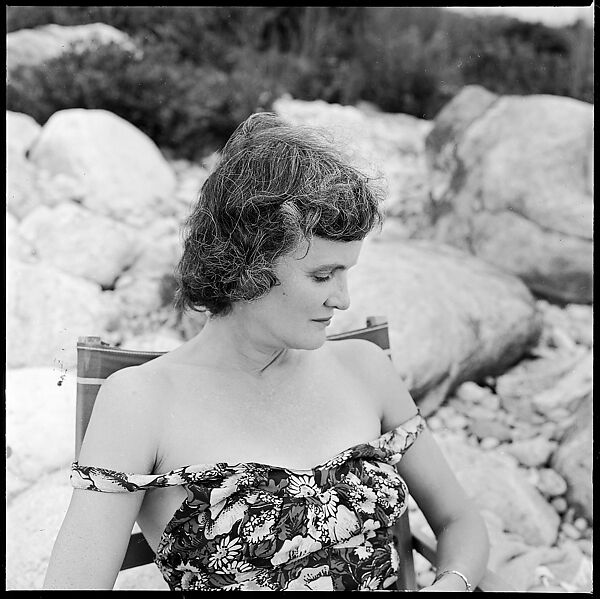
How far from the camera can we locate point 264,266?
1.65 meters

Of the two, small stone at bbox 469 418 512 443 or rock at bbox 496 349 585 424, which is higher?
rock at bbox 496 349 585 424

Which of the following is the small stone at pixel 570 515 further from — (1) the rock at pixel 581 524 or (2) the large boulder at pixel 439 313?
(2) the large boulder at pixel 439 313

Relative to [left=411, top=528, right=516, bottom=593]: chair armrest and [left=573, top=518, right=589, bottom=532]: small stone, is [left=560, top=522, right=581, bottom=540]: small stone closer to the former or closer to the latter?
[left=573, top=518, right=589, bottom=532]: small stone

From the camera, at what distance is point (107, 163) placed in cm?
564

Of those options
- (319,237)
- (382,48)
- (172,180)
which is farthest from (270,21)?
(319,237)

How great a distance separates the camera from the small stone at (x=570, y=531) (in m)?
3.27

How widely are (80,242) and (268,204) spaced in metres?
3.29

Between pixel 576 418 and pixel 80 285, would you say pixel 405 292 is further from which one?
pixel 80 285

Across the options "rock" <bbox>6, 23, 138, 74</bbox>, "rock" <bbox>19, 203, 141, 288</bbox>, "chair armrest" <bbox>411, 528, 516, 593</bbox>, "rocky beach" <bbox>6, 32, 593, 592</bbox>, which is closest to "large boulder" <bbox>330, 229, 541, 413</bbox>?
"rocky beach" <bbox>6, 32, 593, 592</bbox>

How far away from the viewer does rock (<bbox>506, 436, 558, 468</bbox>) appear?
3.69 metres

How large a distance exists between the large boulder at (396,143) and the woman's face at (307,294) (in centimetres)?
361

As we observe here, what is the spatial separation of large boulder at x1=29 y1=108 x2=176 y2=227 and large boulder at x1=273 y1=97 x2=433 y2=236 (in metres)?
1.05

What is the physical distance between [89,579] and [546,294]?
4.00m

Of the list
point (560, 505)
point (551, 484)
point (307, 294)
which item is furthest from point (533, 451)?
point (307, 294)
